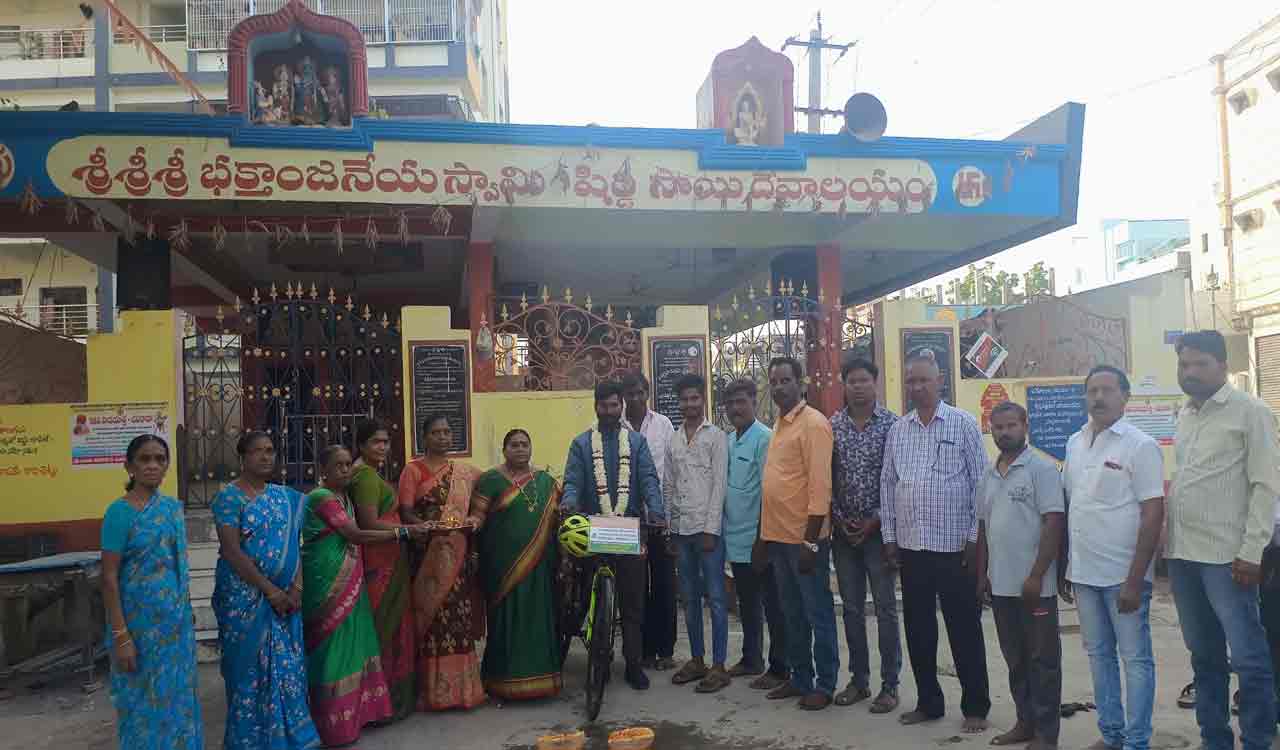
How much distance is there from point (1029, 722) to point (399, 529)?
3125mm

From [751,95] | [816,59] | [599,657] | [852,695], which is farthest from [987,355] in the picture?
[816,59]

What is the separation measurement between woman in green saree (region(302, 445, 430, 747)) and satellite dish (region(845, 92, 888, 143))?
6.09 metres

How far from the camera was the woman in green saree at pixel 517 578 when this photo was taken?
5055mm

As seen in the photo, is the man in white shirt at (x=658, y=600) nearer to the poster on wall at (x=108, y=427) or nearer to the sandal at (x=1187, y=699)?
the sandal at (x=1187, y=699)

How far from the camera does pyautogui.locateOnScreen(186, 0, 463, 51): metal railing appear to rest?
64.0ft

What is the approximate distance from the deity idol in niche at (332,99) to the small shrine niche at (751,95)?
3.45 metres

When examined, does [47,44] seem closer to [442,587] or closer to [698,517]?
[442,587]

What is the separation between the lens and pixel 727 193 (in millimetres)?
8695

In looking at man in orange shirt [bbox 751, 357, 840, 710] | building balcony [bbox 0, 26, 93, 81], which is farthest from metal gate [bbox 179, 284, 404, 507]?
building balcony [bbox 0, 26, 93, 81]

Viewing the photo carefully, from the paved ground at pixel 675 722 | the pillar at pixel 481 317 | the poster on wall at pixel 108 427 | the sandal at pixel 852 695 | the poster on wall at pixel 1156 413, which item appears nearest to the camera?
the paved ground at pixel 675 722

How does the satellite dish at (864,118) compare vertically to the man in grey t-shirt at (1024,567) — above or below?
above

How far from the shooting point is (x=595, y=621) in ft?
16.2

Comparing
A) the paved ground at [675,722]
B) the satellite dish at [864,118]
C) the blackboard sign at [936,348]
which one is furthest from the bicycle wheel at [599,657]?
the satellite dish at [864,118]

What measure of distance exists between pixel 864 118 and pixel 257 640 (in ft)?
23.0
